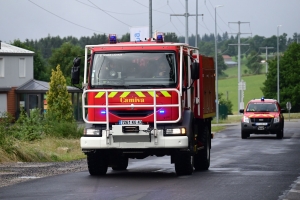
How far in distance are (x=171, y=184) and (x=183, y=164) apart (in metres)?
1.85

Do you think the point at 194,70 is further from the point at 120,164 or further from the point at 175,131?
the point at 120,164

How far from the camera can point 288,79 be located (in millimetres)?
105750

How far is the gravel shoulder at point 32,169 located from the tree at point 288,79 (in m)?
81.5

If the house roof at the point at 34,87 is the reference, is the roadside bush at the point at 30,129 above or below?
below

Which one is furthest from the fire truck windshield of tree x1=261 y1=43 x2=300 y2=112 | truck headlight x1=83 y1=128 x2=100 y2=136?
tree x1=261 y1=43 x2=300 y2=112

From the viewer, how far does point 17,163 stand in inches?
869

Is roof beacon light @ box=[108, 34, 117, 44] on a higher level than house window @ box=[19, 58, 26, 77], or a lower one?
lower

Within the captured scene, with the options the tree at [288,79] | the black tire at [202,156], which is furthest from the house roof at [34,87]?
the black tire at [202,156]

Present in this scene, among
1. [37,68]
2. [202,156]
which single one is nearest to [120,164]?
[202,156]

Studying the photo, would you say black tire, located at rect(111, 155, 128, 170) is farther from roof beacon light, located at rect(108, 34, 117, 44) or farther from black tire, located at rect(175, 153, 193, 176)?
roof beacon light, located at rect(108, 34, 117, 44)

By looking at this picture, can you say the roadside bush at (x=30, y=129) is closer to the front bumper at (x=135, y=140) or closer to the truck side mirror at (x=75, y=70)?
the truck side mirror at (x=75, y=70)

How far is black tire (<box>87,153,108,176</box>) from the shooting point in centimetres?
1764

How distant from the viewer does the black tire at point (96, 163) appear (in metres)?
17.6

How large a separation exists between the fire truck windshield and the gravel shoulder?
2.62m
